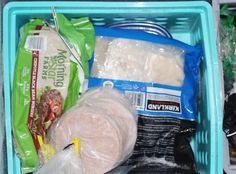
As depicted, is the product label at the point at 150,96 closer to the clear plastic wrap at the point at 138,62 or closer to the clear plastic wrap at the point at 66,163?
the clear plastic wrap at the point at 138,62

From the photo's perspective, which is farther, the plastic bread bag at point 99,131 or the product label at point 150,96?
the product label at point 150,96

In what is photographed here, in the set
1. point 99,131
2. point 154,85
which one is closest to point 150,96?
point 154,85

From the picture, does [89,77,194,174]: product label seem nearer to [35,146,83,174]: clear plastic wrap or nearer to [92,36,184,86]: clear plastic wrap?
A: [92,36,184,86]: clear plastic wrap

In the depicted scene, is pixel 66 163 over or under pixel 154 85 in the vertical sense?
under

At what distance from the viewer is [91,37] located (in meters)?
1.00

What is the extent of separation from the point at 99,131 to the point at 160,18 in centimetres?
34

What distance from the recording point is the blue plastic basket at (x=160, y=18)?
96cm

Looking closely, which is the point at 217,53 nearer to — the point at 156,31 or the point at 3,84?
the point at 156,31

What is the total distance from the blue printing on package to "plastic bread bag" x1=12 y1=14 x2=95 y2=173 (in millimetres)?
56

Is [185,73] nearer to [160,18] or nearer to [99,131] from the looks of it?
[160,18]

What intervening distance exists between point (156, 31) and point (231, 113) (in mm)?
256

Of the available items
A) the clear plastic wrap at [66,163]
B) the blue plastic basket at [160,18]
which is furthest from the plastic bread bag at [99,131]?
the blue plastic basket at [160,18]

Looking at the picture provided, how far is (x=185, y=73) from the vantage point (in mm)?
1009

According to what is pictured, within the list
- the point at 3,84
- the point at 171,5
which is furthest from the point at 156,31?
the point at 3,84
